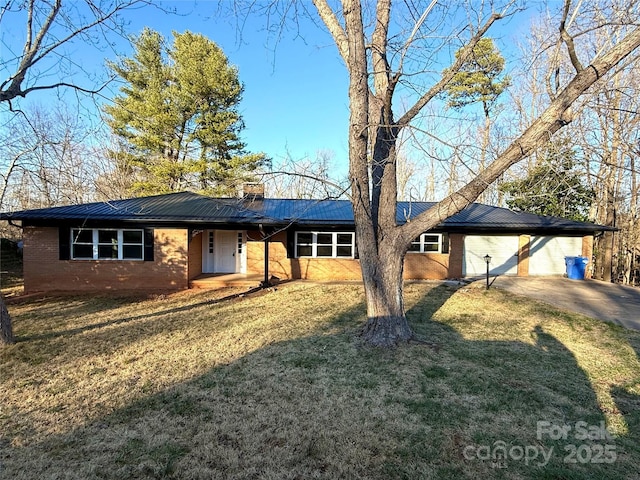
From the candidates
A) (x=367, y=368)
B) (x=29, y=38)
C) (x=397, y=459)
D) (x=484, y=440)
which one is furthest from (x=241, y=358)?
(x=29, y=38)

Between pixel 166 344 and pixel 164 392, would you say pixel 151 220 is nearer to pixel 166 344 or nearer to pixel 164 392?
pixel 166 344

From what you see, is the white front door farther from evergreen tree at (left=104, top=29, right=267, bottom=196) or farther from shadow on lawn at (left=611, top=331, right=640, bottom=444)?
shadow on lawn at (left=611, top=331, right=640, bottom=444)

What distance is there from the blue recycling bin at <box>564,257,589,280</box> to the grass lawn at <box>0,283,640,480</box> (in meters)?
7.69

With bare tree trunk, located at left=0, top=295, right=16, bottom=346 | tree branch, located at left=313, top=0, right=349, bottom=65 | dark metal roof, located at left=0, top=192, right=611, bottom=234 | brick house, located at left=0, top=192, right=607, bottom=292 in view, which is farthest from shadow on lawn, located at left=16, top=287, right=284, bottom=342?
tree branch, located at left=313, top=0, right=349, bottom=65

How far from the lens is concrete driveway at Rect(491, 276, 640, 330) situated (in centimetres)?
817

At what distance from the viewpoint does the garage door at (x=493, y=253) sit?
14.4 m

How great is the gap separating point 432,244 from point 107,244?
1218 cm

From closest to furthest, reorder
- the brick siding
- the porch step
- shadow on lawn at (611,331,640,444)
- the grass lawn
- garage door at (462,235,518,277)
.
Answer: the grass lawn
shadow on lawn at (611,331,640,444)
the brick siding
the porch step
garage door at (462,235,518,277)

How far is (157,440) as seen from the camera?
10.3 feet

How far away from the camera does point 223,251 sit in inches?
563

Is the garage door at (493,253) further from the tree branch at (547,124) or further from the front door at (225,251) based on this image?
the tree branch at (547,124)

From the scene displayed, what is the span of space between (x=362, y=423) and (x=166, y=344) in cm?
402

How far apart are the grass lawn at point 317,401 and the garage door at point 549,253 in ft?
25.6

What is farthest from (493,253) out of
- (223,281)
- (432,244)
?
(223,281)
